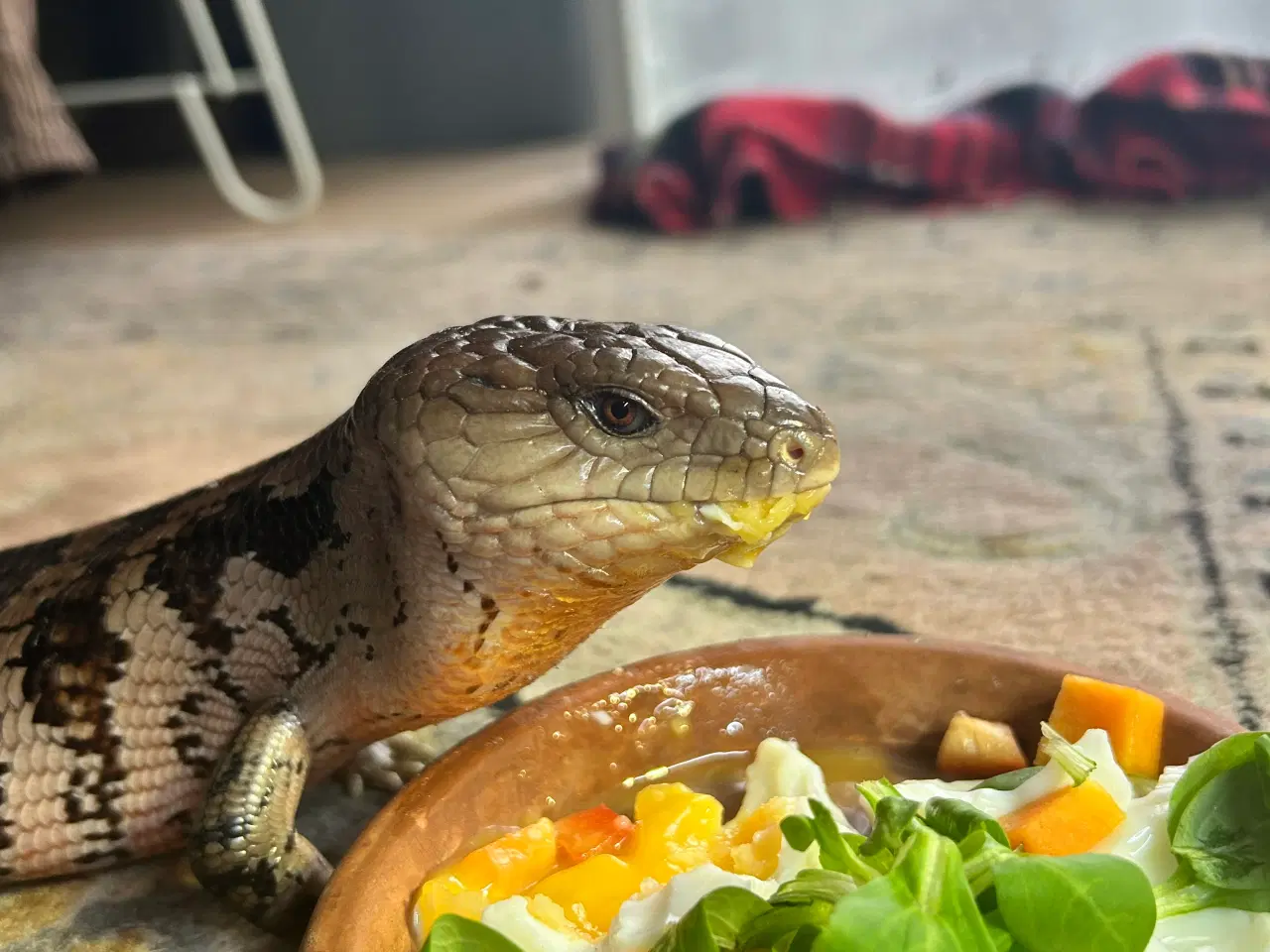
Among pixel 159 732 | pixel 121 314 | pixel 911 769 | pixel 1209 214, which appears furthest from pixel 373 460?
pixel 1209 214

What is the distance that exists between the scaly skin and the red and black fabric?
10.2 feet

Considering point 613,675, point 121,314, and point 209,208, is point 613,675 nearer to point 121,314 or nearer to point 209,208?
point 121,314

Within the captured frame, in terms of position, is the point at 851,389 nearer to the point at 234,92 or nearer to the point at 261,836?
the point at 261,836

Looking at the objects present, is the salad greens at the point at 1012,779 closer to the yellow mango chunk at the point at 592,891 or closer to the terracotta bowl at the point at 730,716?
the terracotta bowl at the point at 730,716

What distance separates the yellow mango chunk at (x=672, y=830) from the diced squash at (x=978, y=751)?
0.21 metres

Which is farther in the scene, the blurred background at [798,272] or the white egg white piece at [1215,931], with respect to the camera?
the blurred background at [798,272]

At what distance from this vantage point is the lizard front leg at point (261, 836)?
99cm

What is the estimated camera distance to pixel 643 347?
0.97m

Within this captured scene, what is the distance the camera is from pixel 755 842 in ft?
3.01

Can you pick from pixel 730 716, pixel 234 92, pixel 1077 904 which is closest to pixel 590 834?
pixel 730 716

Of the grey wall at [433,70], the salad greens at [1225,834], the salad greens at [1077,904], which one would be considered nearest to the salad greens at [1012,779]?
the salad greens at [1225,834]

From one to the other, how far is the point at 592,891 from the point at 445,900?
11 cm

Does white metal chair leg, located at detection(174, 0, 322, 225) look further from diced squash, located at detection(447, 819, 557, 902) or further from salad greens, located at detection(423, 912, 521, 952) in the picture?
salad greens, located at detection(423, 912, 521, 952)

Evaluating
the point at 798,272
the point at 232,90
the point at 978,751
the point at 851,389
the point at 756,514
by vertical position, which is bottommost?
the point at 798,272
